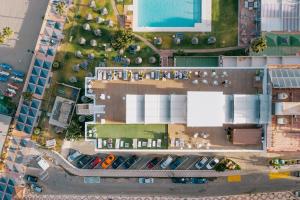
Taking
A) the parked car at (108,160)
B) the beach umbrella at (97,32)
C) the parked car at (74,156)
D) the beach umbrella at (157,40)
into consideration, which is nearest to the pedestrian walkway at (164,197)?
the parked car at (108,160)

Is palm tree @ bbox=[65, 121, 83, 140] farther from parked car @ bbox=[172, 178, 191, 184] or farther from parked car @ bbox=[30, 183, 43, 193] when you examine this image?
parked car @ bbox=[172, 178, 191, 184]

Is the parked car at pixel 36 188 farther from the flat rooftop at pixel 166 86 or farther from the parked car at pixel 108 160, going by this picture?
the flat rooftop at pixel 166 86

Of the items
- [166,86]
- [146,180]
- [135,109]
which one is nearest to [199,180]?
[146,180]

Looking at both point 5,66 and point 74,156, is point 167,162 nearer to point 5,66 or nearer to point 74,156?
point 74,156

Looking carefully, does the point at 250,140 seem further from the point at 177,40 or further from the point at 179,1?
the point at 179,1

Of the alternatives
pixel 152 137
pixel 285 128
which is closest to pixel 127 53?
pixel 152 137
